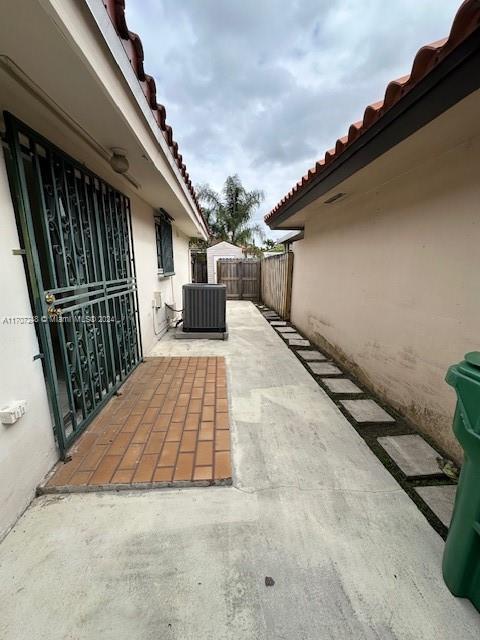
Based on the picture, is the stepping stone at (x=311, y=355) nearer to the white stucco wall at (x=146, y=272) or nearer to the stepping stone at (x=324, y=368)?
the stepping stone at (x=324, y=368)

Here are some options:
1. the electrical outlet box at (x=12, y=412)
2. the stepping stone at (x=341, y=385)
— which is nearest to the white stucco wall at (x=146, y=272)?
the electrical outlet box at (x=12, y=412)

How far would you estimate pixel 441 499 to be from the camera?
1.71 m

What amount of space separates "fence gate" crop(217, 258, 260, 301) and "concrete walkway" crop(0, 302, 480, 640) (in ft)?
31.6

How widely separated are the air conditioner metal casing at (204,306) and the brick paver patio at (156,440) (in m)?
2.04

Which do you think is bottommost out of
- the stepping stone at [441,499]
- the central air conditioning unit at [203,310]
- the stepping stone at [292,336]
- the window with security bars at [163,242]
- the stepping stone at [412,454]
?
the stepping stone at [292,336]

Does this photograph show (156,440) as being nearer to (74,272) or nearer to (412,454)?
(74,272)

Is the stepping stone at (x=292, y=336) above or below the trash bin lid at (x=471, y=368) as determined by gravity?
below

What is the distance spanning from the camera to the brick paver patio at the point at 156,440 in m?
1.82

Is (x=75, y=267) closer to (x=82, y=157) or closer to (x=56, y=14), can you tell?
(x=82, y=157)

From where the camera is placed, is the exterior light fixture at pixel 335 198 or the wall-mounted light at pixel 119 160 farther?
the exterior light fixture at pixel 335 198

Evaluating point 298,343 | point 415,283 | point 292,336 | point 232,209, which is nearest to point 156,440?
point 415,283

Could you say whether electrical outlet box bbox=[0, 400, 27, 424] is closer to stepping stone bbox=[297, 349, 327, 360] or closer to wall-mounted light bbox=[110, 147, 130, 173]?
wall-mounted light bbox=[110, 147, 130, 173]

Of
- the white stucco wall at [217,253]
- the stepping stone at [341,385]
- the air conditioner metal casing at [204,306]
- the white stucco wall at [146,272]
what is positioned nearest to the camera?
the stepping stone at [341,385]

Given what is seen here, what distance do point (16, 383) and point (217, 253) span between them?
15921mm
